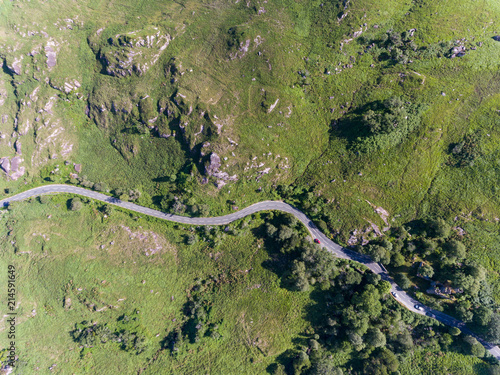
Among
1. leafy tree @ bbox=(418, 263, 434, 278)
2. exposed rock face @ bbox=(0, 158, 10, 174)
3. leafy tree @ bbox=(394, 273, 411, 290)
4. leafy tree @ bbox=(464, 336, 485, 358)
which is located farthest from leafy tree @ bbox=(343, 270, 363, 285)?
exposed rock face @ bbox=(0, 158, 10, 174)

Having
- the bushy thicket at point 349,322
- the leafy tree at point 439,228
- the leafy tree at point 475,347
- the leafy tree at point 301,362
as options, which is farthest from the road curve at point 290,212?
the leafy tree at point 301,362

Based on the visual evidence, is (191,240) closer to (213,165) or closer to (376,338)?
(213,165)

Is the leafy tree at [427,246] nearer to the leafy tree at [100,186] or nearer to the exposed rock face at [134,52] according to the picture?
the leafy tree at [100,186]

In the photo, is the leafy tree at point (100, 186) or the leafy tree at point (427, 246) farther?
the leafy tree at point (100, 186)

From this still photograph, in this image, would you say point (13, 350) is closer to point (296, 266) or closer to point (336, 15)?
point (296, 266)

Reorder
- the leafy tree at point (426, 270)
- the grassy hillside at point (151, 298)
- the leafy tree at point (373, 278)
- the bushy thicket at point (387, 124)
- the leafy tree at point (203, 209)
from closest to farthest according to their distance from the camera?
the leafy tree at point (426, 270)
the leafy tree at point (373, 278)
the bushy thicket at point (387, 124)
the grassy hillside at point (151, 298)
the leafy tree at point (203, 209)

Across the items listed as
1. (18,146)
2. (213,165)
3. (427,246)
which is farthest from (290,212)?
(18,146)

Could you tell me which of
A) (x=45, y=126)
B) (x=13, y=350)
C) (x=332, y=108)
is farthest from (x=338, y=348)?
(x=45, y=126)
